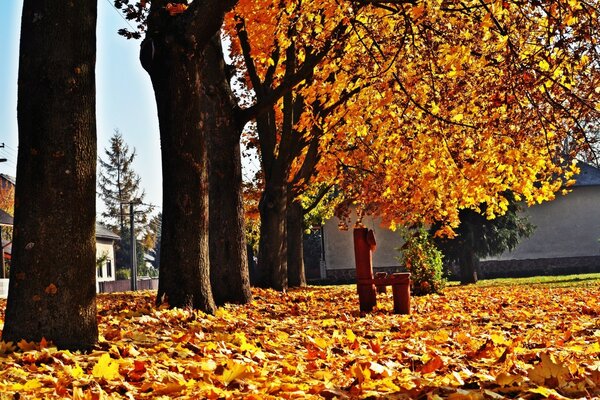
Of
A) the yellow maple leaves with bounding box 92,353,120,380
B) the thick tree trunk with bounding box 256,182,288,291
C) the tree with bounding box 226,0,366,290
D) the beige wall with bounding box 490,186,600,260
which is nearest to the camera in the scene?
the yellow maple leaves with bounding box 92,353,120,380

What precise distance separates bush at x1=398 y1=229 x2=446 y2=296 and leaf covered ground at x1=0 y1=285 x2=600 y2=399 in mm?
9140

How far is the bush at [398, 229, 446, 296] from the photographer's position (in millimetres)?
18594

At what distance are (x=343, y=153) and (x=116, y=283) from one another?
32.0 metres

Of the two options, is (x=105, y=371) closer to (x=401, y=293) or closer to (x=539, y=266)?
(x=401, y=293)

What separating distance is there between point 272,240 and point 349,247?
27.2 meters

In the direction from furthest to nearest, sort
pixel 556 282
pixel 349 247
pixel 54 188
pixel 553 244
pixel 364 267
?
1. pixel 349 247
2. pixel 553 244
3. pixel 556 282
4. pixel 364 267
5. pixel 54 188

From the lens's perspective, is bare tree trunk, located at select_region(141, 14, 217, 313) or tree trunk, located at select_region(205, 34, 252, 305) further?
tree trunk, located at select_region(205, 34, 252, 305)

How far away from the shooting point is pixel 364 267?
35.4ft

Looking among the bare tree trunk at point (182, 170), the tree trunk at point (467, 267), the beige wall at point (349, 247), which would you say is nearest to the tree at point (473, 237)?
the tree trunk at point (467, 267)

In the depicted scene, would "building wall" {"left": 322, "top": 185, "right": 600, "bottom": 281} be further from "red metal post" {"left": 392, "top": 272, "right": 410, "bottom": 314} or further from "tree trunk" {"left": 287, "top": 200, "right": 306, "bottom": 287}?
"red metal post" {"left": 392, "top": 272, "right": 410, "bottom": 314}

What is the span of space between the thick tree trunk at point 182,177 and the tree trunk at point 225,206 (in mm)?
2235

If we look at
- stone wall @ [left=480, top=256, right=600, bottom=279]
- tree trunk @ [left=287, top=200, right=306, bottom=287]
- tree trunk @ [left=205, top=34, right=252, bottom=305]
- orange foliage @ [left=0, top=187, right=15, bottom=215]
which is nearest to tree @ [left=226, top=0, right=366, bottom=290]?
tree trunk @ [left=205, top=34, right=252, bottom=305]

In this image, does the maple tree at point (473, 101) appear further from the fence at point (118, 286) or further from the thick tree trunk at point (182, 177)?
the fence at point (118, 286)

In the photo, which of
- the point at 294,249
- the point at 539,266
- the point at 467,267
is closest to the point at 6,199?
the point at 539,266
